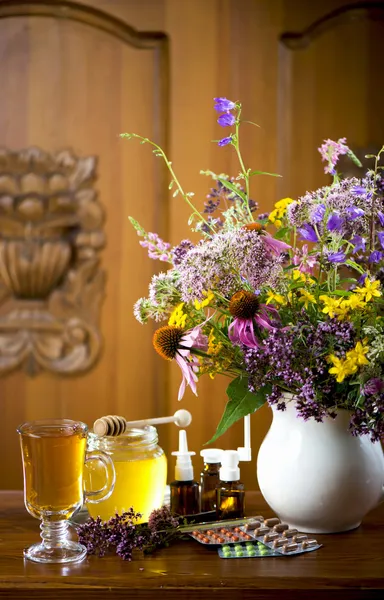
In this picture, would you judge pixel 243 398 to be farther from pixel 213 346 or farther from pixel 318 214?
pixel 318 214

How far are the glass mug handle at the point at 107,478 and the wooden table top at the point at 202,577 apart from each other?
0.27 feet

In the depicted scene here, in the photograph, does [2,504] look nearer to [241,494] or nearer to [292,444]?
[241,494]

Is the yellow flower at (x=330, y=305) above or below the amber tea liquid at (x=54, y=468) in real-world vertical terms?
above

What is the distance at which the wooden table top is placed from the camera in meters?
0.88

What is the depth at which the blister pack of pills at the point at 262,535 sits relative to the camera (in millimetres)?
974

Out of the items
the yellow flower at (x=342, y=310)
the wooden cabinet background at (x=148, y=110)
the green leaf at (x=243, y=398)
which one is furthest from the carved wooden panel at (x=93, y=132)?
the yellow flower at (x=342, y=310)

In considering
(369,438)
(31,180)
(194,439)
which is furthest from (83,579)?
(31,180)

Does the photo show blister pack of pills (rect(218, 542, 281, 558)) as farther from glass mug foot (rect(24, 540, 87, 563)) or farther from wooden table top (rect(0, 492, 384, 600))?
glass mug foot (rect(24, 540, 87, 563))

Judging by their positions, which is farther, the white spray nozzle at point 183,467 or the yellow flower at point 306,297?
the white spray nozzle at point 183,467

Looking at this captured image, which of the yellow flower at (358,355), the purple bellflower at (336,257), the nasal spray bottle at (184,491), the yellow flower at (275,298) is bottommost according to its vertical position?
the nasal spray bottle at (184,491)

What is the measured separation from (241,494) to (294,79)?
61.1 inches

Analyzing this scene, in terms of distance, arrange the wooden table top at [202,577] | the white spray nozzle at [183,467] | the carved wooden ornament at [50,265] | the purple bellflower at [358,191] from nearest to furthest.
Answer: the wooden table top at [202,577] → the purple bellflower at [358,191] → the white spray nozzle at [183,467] → the carved wooden ornament at [50,265]

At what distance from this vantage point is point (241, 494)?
3.68 feet

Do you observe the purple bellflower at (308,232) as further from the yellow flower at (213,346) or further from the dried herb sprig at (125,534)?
the dried herb sprig at (125,534)
